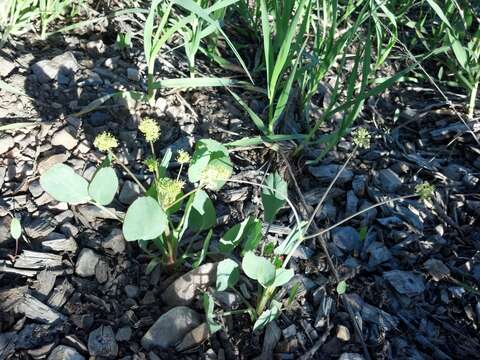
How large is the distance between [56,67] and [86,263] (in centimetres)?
69

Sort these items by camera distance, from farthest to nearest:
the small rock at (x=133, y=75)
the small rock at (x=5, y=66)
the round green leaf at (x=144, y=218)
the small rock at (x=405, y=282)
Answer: the small rock at (x=133, y=75) → the small rock at (x=5, y=66) → the small rock at (x=405, y=282) → the round green leaf at (x=144, y=218)

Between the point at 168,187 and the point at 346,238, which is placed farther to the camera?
the point at 346,238

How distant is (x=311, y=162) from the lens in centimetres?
153

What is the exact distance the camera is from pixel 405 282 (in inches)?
52.7

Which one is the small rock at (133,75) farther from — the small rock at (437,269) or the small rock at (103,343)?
the small rock at (437,269)

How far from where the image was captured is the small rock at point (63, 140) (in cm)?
140

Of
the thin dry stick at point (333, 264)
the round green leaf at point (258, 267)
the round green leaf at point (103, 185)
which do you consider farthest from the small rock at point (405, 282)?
the round green leaf at point (103, 185)

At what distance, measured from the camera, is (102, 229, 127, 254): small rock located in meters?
1.23

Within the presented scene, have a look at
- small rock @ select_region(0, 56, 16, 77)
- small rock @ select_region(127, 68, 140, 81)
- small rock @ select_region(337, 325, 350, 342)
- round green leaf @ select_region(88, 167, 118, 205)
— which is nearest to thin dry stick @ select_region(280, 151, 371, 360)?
small rock @ select_region(337, 325, 350, 342)

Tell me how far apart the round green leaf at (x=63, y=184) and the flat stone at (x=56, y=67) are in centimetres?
59

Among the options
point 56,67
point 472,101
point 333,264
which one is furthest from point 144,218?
point 472,101

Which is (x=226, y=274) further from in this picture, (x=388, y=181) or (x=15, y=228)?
(x=388, y=181)

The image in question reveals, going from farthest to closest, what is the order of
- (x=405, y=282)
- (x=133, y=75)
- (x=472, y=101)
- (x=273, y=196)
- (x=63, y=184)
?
(x=472, y=101), (x=133, y=75), (x=405, y=282), (x=273, y=196), (x=63, y=184)

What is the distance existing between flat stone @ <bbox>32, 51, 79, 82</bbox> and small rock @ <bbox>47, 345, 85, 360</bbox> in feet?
2.77
